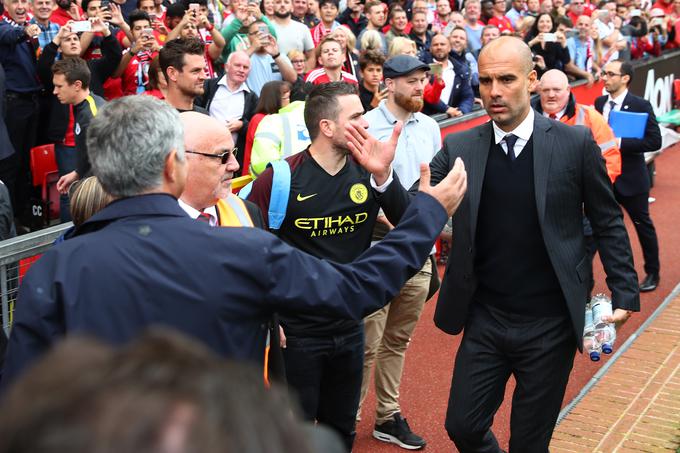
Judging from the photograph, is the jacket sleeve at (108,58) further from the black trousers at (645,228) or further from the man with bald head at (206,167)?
the man with bald head at (206,167)

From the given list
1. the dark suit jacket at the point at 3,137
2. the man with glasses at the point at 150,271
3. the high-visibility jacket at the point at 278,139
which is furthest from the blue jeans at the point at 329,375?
the dark suit jacket at the point at 3,137

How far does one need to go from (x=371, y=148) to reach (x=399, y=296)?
2.31 m

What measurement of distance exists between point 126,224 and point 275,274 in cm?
43

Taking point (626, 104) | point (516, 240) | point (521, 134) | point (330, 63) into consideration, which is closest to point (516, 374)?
point (516, 240)

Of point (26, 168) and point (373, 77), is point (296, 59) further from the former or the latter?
point (26, 168)

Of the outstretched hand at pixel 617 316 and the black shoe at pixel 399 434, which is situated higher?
the outstretched hand at pixel 617 316

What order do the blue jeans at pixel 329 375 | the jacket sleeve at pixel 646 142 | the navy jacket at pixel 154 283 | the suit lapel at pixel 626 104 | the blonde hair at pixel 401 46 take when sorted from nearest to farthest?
the navy jacket at pixel 154 283 < the blue jeans at pixel 329 375 < the jacket sleeve at pixel 646 142 < the suit lapel at pixel 626 104 < the blonde hair at pixel 401 46

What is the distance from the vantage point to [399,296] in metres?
5.62

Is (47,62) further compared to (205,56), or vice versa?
(205,56)

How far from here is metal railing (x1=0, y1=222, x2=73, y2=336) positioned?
4871 mm

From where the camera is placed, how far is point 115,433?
1.00 meters

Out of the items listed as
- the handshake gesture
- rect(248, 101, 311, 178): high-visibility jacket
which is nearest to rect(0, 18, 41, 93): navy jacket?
rect(248, 101, 311, 178): high-visibility jacket

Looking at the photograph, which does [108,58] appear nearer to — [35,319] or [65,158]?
[65,158]

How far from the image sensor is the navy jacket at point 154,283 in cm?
239
